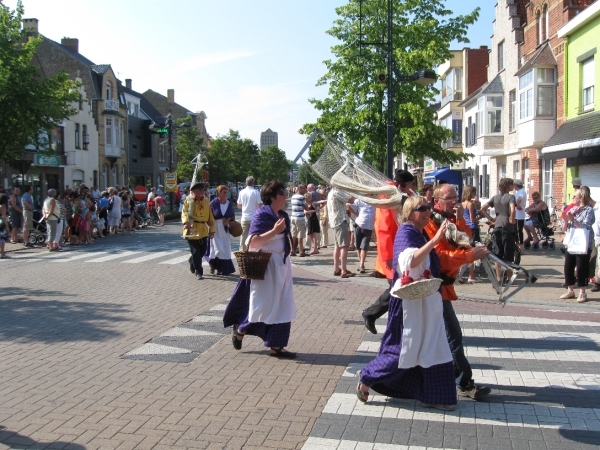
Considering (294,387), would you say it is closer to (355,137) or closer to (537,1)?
(355,137)

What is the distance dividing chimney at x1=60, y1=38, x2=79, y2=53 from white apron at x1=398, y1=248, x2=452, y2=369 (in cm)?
5411

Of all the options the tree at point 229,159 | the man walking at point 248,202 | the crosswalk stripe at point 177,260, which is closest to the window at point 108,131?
the tree at point 229,159

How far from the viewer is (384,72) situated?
1922 centimetres

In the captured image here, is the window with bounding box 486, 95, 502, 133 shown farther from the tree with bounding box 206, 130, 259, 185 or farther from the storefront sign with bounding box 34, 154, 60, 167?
the tree with bounding box 206, 130, 259, 185

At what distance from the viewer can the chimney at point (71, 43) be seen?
53.4 meters

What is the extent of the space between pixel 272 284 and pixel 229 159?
54318 millimetres

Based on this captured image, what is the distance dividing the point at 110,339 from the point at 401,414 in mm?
3896

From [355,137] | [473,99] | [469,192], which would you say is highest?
[473,99]

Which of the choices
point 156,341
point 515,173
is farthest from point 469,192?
point 515,173

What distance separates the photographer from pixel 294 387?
5703 mm

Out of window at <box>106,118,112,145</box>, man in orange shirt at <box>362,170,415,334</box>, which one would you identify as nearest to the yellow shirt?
man in orange shirt at <box>362,170,415,334</box>

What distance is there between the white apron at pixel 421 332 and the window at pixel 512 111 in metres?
25.2

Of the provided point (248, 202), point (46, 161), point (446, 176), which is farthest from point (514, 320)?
point (46, 161)

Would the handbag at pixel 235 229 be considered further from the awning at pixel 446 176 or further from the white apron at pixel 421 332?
the awning at pixel 446 176
